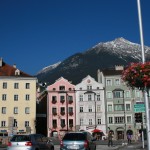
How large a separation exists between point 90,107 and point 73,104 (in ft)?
13.6

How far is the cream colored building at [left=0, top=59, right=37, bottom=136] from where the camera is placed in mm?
77812

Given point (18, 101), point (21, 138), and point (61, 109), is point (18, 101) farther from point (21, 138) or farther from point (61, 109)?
point (21, 138)

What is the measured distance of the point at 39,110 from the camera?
9331 centimetres

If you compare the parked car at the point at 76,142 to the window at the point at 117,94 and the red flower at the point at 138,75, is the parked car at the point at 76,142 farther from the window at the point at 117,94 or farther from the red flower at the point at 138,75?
the window at the point at 117,94

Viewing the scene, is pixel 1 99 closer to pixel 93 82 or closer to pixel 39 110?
pixel 39 110

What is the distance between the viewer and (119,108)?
8306 centimetres

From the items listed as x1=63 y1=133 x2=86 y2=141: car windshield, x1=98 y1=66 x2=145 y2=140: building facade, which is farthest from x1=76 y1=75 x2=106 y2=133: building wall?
x1=63 y1=133 x2=86 y2=141: car windshield

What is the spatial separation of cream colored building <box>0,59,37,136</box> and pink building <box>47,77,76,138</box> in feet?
17.2

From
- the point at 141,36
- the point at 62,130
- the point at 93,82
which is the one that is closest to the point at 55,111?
the point at 62,130

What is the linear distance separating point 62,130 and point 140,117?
56794mm

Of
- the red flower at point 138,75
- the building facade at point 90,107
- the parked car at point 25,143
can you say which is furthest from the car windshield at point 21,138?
the building facade at point 90,107

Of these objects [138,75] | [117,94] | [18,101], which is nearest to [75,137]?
[138,75]

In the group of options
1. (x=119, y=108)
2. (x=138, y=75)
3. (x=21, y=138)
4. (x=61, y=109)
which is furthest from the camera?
(x=119, y=108)

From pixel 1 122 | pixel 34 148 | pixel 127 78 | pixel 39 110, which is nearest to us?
pixel 127 78
